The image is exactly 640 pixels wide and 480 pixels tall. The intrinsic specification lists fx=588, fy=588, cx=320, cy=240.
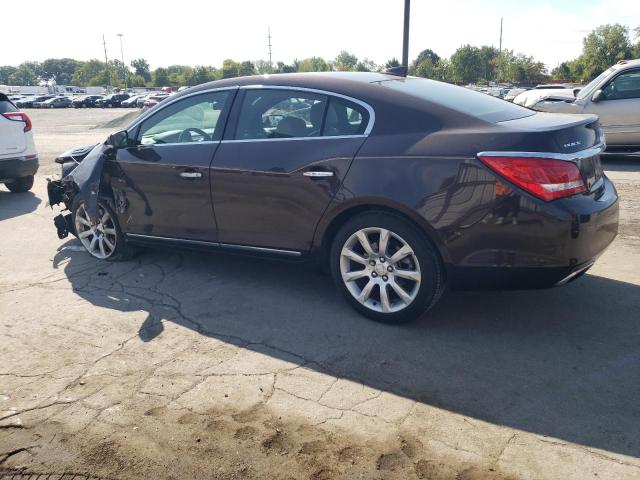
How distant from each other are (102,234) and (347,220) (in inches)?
109

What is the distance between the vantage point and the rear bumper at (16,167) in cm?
877

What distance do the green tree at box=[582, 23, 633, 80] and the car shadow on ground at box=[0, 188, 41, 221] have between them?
233 feet

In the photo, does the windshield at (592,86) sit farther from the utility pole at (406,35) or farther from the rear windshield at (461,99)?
the rear windshield at (461,99)

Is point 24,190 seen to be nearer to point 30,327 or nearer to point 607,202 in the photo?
point 30,327

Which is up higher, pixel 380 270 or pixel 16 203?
pixel 380 270

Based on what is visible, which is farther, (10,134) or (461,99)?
(10,134)

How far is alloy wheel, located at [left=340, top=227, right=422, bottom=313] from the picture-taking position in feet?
12.7

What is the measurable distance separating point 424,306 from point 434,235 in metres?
0.49

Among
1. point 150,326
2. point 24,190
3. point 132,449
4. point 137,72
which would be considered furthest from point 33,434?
point 137,72

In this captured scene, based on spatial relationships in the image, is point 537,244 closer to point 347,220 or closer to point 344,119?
point 347,220

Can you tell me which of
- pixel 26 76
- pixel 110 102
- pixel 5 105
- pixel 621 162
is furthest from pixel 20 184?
pixel 26 76

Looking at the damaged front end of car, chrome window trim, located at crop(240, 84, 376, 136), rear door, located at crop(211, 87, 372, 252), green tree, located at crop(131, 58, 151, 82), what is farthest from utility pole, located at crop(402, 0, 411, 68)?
green tree, located at crop(131, 58, 151, 82)

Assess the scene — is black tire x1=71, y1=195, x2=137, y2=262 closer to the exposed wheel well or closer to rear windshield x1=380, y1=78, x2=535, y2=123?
the exposed wheel well

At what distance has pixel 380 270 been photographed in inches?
157
